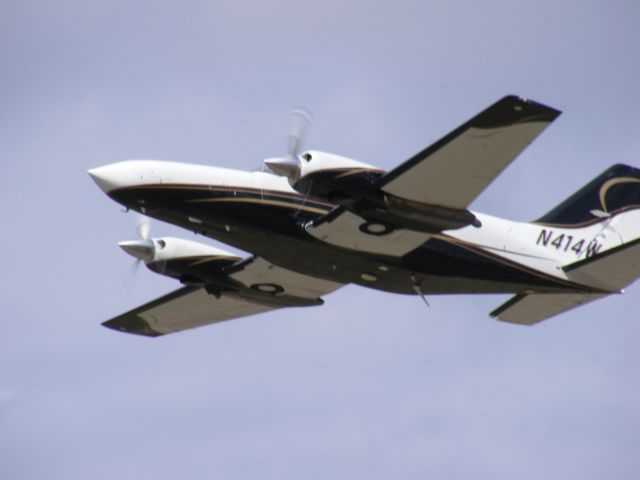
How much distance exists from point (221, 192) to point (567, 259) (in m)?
10.2

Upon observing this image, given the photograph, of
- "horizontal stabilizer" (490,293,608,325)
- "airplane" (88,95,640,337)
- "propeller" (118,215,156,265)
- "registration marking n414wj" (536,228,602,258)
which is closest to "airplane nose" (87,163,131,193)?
"airplane" (88,95,640,337)

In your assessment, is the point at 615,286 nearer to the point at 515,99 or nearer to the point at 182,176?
the point at 515,99

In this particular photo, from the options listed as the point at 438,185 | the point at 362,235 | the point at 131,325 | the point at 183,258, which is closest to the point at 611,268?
the point at 438,185

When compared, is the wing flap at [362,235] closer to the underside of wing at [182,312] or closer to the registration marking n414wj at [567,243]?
the registration marking n414wj at [567,243]

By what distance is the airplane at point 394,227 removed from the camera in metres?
28.8

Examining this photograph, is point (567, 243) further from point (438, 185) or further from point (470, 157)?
point (470, 157)

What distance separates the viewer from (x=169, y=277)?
35.1m

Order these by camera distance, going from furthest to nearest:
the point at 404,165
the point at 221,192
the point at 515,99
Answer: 1. the point at 221,192
2. the point at 404,165
3. the point at 515,99

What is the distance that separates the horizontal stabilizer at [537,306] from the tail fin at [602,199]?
8.21 feet

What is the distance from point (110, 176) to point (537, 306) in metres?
12.7

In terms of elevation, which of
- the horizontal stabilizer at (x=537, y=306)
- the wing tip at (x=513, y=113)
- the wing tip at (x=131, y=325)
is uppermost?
the wing tip at (x=513, y=113)

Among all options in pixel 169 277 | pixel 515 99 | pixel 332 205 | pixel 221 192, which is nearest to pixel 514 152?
pixel 515 99

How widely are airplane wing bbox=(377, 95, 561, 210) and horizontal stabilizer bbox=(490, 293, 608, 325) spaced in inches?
212

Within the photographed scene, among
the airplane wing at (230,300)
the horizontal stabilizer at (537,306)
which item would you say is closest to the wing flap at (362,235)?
the airplane wing at (230,300)
